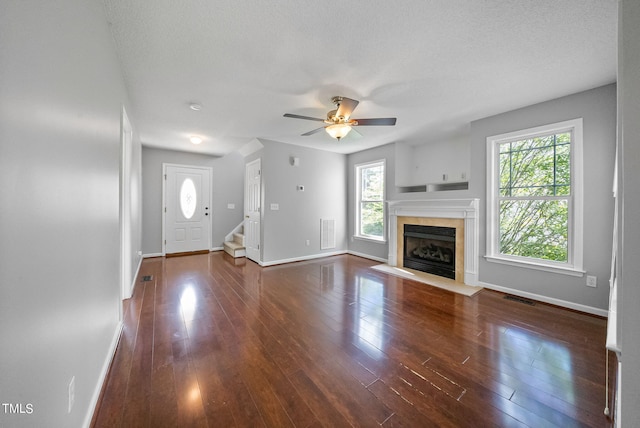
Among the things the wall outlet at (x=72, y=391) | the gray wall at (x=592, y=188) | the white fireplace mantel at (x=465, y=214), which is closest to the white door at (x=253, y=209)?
the white fireplace mantel at (x=465, y=214)

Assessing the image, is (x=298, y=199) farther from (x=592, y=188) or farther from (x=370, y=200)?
(x=592, y=188)

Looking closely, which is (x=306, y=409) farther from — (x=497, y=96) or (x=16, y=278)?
(x=497, y=96)

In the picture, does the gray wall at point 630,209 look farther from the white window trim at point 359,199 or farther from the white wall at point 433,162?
the white window trim at point 359,199

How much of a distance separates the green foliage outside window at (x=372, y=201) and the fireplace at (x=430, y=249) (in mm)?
782

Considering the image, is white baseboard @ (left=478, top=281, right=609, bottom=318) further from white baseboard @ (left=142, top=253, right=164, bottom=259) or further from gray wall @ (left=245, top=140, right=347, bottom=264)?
white baseboard @ (left=142, top=253, right=164, bottom=259)

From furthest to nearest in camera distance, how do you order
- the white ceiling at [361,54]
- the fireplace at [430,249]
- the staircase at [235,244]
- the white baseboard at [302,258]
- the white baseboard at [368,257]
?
the staircase at [235,244] → the white baseboard at [368,257] → the white baseboard at [302,258] → the fireplace at [430,249] → the white ceiling at [361,54]

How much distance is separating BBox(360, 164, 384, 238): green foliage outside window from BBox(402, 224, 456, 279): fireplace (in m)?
0.78

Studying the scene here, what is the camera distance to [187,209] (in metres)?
5.70

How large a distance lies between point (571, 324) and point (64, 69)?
424 centimetres

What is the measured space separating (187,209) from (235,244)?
1422 mm

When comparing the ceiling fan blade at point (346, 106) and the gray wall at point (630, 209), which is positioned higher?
the ceiling fan blade at point (346, 106)

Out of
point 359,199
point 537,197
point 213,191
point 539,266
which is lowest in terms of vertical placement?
point 539,266

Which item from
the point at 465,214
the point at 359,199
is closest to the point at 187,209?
the point at 359,199

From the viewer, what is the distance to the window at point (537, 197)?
2.75 m
